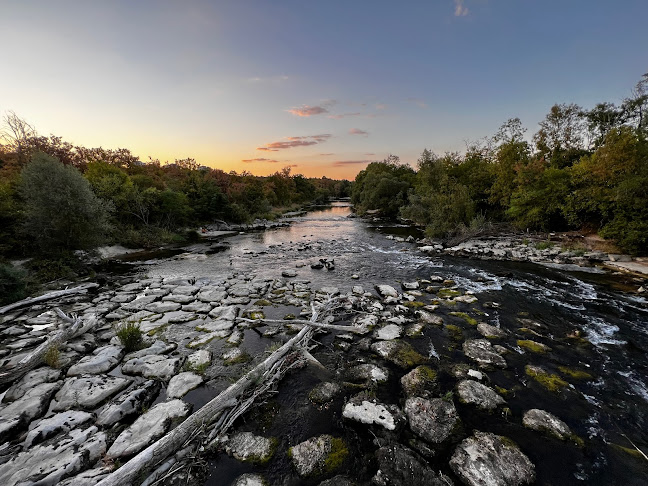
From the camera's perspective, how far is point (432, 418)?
4.62 m

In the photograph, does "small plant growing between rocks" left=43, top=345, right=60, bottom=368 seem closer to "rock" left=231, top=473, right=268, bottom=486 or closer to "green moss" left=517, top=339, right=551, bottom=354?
"rock" left=231, top=473, right=268, bottom=486

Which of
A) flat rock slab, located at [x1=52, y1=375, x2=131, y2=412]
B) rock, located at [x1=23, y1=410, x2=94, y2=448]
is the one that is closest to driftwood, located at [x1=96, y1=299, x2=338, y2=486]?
rock, located at [x1=23, y1=410, x2=94, y2=448]

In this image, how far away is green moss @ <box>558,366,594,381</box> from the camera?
230 inches

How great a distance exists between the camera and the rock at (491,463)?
3576mm

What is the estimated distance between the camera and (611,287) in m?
11.2

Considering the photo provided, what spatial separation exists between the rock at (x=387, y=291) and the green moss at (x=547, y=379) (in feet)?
16.4

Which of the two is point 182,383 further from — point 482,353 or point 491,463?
point 482,353

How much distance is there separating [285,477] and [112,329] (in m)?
7.63

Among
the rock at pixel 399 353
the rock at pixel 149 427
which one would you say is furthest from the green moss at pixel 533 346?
the rock at pixel 149 427

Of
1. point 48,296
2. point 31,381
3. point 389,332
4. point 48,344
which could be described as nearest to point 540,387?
point 389,332

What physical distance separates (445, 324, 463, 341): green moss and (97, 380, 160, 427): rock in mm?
8144

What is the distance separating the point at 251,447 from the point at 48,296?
1152 centimetres

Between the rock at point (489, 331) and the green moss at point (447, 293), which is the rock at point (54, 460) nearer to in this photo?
the rock at point (489, 331)

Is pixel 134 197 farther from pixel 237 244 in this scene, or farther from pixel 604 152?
pixel 604 152
